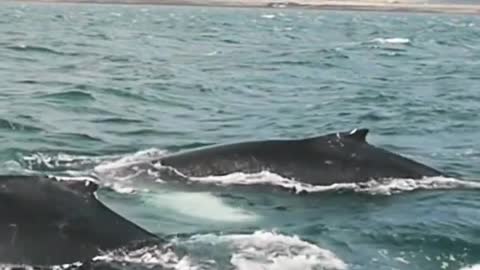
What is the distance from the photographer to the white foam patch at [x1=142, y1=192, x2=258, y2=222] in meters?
14.9

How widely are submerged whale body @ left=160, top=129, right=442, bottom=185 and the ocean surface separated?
0.75 feet

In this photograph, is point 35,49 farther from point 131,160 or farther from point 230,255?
point 230,255

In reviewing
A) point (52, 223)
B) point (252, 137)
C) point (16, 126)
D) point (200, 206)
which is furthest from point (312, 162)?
point (16, 126)

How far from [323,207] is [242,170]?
189 centimetres

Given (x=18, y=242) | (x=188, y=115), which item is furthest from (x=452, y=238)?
(x=188, y=115)

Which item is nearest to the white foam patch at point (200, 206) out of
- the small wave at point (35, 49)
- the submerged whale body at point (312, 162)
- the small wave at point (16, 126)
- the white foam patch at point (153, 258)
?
the submerged whale body at point (312, 162)

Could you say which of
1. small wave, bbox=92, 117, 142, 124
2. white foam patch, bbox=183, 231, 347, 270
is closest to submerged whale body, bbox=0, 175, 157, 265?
white foam patch, bbox=183, 231, 347, 270

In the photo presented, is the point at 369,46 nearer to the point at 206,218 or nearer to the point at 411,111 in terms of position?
the point at 411,111

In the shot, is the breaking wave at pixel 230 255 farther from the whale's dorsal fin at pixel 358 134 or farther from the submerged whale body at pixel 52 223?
the whale's dorsal fin at pixel 358 134

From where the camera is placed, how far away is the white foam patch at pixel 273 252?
12141mm

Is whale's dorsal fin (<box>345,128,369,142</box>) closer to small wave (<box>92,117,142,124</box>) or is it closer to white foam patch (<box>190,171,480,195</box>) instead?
white foam patch (<box>190,171,480,195</box>)

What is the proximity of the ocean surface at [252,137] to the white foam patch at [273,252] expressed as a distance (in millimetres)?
29

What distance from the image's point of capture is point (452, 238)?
46.8 feet

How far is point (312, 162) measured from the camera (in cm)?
1695
